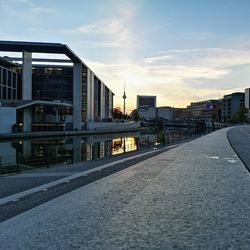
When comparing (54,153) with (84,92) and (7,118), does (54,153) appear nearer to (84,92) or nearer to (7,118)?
(7,118)

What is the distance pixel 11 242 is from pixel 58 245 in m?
0.84

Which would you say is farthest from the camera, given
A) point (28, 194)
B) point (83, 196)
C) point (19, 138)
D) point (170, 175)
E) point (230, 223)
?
point (19, 138)

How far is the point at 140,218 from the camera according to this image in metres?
7.82

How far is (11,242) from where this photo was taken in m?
6.34

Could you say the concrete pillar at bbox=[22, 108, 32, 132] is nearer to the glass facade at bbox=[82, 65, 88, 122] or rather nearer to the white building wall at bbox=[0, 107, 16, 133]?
the white building wall at bbox=[0, 107, 16, 133]

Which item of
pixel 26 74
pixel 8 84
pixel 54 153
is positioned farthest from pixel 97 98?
pixel 54 153

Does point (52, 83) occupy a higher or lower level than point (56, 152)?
higher

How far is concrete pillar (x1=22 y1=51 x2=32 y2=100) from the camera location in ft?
302

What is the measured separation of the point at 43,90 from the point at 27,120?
95.6 ft

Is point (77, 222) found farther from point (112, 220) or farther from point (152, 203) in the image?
point (152, 203)

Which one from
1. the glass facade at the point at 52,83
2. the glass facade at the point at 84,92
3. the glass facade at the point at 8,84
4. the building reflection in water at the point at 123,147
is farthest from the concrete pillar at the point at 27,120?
the building reflection in water at the point at 123,147

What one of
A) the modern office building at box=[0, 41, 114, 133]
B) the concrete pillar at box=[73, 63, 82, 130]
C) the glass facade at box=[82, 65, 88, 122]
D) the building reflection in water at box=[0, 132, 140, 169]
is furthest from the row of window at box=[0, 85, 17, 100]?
the building reflection in water at box=[0, 132, 140, 169]

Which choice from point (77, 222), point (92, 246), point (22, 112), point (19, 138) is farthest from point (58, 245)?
point (22, 112)

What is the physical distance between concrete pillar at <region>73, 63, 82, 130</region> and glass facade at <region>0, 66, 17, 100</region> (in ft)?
54.1
